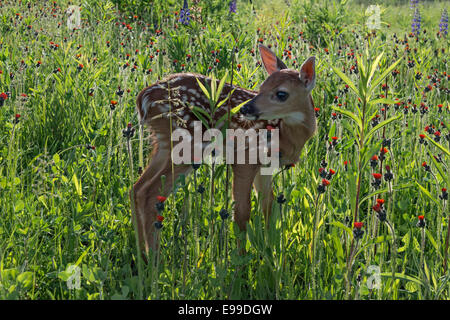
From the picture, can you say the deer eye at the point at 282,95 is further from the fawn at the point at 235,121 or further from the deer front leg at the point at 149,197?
the deer front leg at the point at 149,197

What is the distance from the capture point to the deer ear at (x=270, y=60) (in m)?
3.51

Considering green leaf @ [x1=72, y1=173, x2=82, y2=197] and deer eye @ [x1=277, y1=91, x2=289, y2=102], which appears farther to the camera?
green leaf @ [x1=72, y1=173, x2=82, y2=197]

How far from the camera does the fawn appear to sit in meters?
3.19

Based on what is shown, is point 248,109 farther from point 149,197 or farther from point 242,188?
point 149,197

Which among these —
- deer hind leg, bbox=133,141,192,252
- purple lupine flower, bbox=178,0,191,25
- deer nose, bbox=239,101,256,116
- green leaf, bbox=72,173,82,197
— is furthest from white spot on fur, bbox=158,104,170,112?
purple lupine flower, bbox=178,0,191,25

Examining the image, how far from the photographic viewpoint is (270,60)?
3.56 metres

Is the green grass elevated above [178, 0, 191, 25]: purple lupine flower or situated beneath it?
situated beneath

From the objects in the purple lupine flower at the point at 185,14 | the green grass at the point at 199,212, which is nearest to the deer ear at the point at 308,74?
the green grass at the point at 199,212

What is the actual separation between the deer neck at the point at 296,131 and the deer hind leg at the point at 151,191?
2.15ft

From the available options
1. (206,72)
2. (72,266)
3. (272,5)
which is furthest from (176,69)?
(272,5)

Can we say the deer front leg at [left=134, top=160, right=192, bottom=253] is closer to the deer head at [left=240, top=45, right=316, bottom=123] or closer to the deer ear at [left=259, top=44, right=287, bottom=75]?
the deer head at [left=240, top=45, right=316, bottom=123]

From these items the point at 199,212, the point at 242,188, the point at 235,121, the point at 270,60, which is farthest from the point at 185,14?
the point at 199,212
